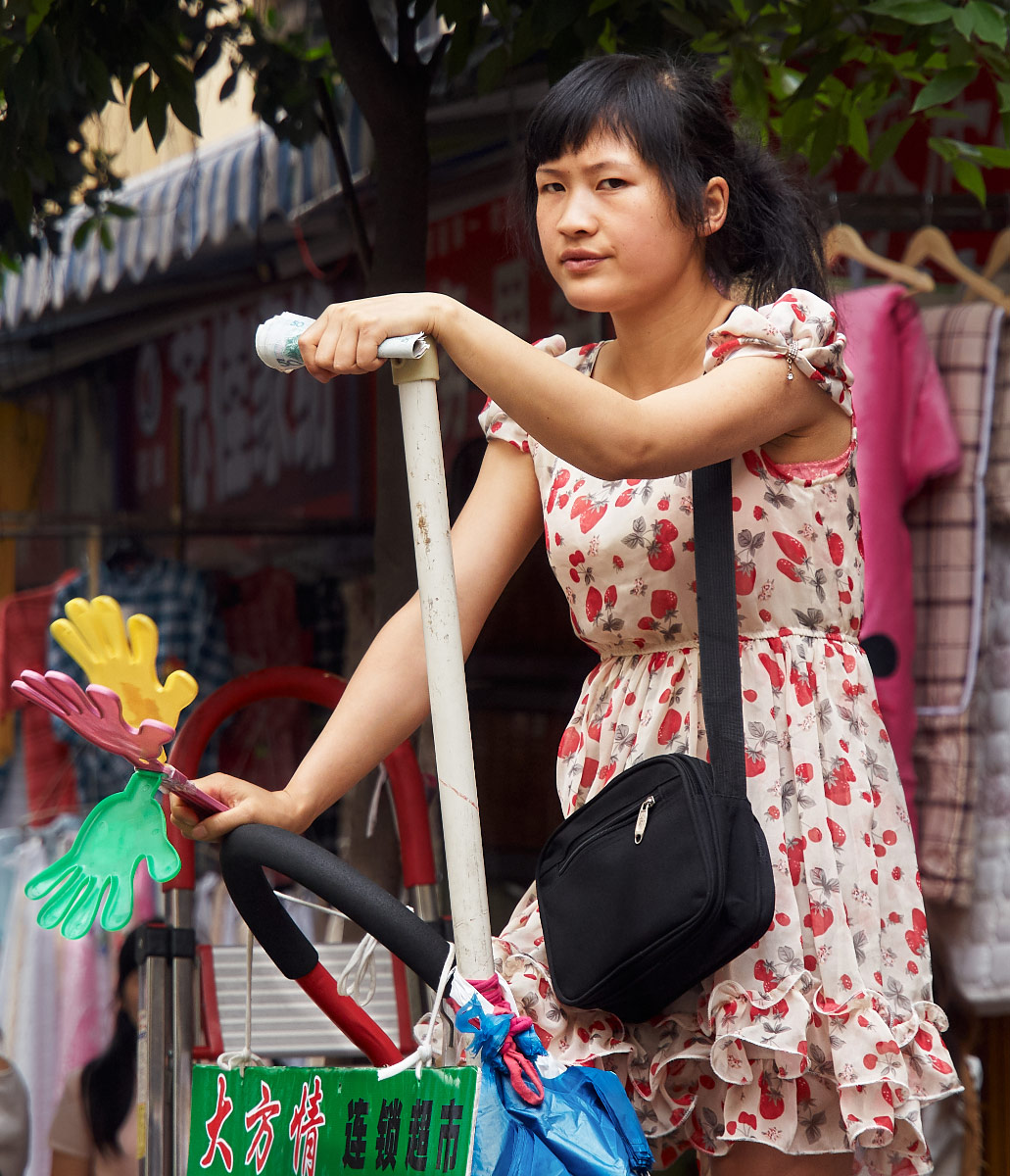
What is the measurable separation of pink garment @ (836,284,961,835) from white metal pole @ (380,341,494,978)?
1.76 metres

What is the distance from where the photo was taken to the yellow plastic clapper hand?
4.23 feet

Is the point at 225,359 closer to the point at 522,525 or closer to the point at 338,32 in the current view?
the point at 338,32

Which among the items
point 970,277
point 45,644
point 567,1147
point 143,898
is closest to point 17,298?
point 45,644

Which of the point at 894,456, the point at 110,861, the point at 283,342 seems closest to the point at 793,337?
the point at 283,342

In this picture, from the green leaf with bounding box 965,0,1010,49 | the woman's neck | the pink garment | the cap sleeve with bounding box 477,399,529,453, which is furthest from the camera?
the pink garment

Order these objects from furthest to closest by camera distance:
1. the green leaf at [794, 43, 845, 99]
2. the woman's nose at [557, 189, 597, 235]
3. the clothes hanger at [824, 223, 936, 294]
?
the clothes hanger at [824, 223, 936, 294]
the green leaf at [794, 43, 845, 99]
the woman's nose at [557, 189, 597, 235]

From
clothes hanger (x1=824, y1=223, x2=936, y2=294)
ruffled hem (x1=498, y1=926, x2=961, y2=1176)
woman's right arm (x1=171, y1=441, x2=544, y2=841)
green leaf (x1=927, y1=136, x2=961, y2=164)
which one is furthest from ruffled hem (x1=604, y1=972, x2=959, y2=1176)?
clothes hanger (x1=824, y1=223, x2=936, y2=294)

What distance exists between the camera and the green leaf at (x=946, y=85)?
7.48ft

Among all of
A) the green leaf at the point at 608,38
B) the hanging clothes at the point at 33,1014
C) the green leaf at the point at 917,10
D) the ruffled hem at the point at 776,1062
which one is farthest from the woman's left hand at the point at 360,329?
the hanging clothes at the point at 33,1014

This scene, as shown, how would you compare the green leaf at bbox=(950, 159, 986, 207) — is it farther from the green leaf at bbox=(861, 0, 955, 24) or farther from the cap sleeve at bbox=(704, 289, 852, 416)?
the cap sleeve at bbox=(704, 289, 852, 416)

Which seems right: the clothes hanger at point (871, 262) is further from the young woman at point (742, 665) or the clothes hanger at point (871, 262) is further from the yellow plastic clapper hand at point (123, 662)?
the yellow plastic clapper hand at point (123, 662)

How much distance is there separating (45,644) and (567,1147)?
2890mm

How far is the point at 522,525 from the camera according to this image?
175 cm

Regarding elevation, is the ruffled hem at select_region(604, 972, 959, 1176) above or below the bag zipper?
below
